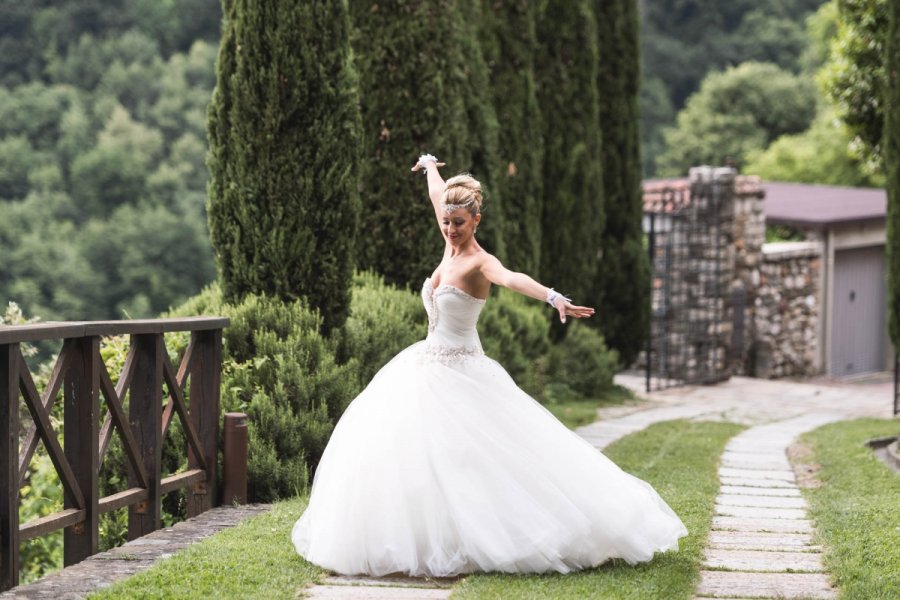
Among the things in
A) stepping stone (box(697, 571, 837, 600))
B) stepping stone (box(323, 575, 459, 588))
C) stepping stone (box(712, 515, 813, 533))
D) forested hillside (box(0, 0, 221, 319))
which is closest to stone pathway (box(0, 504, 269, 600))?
stepping stone (box(323, 575, 459, 588))

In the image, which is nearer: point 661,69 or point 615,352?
point 615,352

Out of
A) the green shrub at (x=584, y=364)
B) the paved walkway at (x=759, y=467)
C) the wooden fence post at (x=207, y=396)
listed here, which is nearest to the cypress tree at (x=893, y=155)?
the paved walkway at (x=759, y=467)

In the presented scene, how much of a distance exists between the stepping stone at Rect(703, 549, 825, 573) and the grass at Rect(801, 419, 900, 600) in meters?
0.09

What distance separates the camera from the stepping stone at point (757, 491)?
849 cm

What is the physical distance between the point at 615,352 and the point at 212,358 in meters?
9.14

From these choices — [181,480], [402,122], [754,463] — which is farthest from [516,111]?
[181,480]

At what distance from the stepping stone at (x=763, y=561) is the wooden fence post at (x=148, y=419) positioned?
2.88 m

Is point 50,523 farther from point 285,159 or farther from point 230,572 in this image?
point 285,159

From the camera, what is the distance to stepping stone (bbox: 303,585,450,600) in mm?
5211

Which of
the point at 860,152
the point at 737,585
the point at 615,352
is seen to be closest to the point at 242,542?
the point at 737,585

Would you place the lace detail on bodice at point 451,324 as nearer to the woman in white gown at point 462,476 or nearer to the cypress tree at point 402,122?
the woman in white gown at point 462,476

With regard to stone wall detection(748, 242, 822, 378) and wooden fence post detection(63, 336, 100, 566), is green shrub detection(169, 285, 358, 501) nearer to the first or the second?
wooden fence post detection(63, 336, 100, 566)

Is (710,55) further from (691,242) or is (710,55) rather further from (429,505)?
(429,505)

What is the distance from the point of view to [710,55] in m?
48.9
